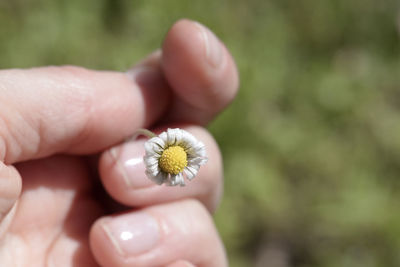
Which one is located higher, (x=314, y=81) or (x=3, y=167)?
(x=3, y=167)

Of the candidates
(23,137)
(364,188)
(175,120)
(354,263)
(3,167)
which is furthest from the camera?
(364,188)

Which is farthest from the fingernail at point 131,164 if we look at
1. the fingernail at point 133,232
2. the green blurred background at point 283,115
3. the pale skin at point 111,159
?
the green blurred background at point 283,115

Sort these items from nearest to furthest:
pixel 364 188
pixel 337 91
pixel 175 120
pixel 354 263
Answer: pixel 175 120, pixel 354 263, pixel 364 188, pixel 337 91

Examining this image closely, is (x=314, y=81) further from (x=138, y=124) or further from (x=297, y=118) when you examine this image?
(x=138, y=124)

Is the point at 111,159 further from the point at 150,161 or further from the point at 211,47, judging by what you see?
the point at 211,47

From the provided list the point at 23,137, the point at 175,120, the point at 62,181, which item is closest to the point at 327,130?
the point at 175,120

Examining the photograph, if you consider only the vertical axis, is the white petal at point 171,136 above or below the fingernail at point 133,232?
above

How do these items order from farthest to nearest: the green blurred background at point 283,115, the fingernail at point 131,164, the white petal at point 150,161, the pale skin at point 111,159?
the green blurred background at point 283,115, the fingernail at point 131,164, the pale skin at point 111,159, the white petal at point 150,161

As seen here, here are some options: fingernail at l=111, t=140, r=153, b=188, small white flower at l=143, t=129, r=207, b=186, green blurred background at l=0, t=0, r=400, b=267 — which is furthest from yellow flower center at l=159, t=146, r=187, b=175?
green blurred background at l=0, t=0, r=400, b=267

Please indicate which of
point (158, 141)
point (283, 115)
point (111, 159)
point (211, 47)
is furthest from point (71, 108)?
point (283, 115)

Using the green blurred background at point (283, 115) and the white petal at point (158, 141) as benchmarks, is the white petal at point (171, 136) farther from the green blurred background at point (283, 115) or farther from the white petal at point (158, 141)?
the green blurred background at point (283, 115)
